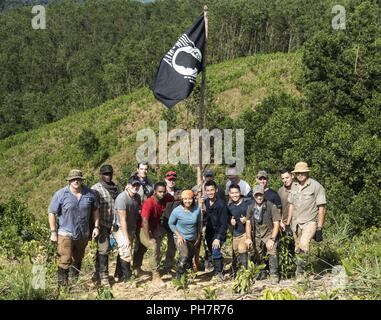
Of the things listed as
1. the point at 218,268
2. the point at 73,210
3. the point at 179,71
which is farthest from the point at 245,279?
the point at 179,71

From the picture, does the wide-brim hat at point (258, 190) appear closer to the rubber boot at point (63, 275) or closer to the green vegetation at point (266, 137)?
the green vegetation at point (266, 137)

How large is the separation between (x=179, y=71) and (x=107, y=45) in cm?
6779

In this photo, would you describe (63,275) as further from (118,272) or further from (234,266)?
(234,266)

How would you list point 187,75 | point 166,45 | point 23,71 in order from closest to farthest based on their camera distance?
point 187,75, point 166,45, point 23,71

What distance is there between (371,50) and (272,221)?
591 inches

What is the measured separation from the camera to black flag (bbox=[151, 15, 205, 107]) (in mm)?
6562

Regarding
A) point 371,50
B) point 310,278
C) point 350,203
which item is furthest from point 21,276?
point 371,50

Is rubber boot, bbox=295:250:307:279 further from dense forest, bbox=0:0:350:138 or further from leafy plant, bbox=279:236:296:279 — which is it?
dense forest, bbox=0:0:350:138

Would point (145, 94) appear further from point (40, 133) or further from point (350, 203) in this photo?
point (350, 203)

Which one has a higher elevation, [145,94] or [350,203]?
[145,94]

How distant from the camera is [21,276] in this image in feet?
17.0

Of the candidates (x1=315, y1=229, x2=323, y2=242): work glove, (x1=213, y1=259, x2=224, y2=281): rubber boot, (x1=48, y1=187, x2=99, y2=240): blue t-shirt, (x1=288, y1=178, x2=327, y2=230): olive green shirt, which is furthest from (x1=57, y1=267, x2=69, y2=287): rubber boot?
(x1=315, y1=229, x2=323, y2=242): work glove

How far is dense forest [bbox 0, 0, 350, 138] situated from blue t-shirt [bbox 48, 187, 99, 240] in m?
42.8

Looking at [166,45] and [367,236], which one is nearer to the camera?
[367,236]
